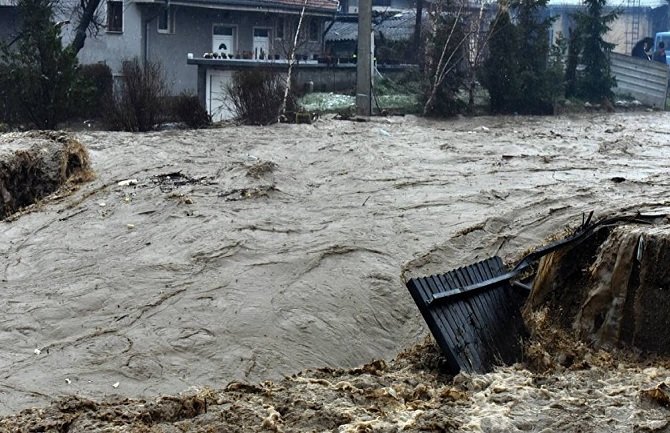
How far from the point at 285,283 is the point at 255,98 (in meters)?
14.2

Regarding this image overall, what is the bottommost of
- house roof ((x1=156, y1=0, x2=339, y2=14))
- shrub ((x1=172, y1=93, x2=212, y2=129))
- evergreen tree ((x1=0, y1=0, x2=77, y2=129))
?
shrub ((x1=172, y1=93, x2=212, y2=129))

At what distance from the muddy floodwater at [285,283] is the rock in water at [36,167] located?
42 centimetres

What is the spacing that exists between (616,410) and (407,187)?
8.41 meters

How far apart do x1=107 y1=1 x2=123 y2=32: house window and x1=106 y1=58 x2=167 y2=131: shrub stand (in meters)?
10.3

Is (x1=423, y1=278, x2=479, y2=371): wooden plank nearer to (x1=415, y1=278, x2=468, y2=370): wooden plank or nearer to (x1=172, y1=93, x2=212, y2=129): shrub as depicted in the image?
(x1=415, y1=278, x2=468, y2=370): wooden plank

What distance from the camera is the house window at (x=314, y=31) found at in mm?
35219

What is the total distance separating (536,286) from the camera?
9.02 metres

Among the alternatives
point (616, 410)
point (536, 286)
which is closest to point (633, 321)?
point (536, 286)

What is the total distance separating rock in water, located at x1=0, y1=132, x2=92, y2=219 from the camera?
14.7m

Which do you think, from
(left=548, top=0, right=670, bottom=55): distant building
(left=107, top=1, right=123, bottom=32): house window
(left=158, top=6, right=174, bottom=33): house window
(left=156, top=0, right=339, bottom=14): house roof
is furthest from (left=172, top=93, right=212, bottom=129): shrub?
(left=548, top=0, right=670, bottom=55): distant building

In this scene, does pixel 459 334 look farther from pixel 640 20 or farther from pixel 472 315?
pixel 640 20

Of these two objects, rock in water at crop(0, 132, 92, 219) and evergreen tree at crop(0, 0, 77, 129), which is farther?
evergreen tree at crop(0, 0, 77, 129)

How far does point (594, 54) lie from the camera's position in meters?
34.5

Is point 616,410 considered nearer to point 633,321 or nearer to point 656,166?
point 633,321
